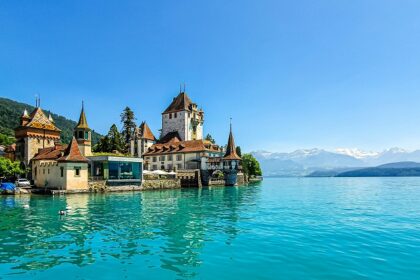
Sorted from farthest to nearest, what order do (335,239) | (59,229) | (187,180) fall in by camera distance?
1. (187,180)
2. (59,229)
3. (335,239)

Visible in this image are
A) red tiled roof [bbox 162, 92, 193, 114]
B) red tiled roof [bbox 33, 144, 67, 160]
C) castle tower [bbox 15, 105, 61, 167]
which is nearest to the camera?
red tiled roof [bbox 33, 144, 67, 160]

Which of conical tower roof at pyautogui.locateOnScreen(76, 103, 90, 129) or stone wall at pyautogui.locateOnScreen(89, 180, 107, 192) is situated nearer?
stone wall at pyautogui.locateOnScreen(89, 180, 107, 192)

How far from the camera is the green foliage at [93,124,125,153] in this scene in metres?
83.5

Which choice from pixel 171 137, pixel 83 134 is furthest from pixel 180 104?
pixel 83 134

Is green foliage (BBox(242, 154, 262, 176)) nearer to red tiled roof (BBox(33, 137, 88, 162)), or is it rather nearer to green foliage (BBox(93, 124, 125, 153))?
green foliage (BBox(93, 124, 125, 153))

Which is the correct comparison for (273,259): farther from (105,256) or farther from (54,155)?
(54,155)

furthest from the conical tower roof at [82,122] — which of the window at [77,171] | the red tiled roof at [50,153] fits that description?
the window at [77,171]

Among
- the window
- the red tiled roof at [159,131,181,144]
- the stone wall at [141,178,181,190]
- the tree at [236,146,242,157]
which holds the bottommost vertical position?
the stone wall at [141,178,181,190]

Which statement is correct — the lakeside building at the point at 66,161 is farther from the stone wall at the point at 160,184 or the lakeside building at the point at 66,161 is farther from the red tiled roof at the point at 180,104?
the red tiled roof at the point at 180,104

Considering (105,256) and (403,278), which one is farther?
(105,256)

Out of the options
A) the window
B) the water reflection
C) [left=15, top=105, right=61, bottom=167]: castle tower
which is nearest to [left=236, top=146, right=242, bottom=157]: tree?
[left=15, top=105, right=61, bottom=167]: castle tower

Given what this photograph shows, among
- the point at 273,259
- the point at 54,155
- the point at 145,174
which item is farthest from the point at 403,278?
the point at 145,174

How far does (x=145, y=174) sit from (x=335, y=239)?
50.9 m

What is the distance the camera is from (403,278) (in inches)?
436
